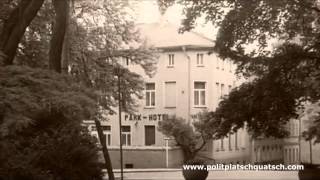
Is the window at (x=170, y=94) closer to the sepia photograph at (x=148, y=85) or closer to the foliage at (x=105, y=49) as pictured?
the sepia photograph at (x=148, y=85)

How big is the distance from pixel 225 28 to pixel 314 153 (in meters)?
46.0

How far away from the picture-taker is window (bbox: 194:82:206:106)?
4991 cm

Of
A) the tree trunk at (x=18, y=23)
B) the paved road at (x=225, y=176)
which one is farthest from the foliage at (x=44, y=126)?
the paved road at (x=225, y=176)

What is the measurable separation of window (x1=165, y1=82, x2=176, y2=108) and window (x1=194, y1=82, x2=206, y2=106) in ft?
5.70

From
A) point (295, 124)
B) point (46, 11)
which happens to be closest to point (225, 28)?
point (46, 11)

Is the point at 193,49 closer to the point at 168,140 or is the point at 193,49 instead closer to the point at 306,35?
the point at 168,140

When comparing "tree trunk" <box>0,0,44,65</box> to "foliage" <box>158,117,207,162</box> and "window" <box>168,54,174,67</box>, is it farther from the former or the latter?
"window" <box>168,54,174,67</box>

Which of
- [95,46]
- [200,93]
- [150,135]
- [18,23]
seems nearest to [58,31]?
[18,23]

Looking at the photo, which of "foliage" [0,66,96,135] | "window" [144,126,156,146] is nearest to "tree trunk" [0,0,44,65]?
"foliage" [0,66,96,135]

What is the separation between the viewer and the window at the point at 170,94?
49.9 m

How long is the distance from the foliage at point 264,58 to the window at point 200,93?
2429cm

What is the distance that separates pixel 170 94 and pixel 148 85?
2.24 metres

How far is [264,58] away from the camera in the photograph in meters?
24.6

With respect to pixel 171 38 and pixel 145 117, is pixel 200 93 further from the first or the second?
pixel 171 38
